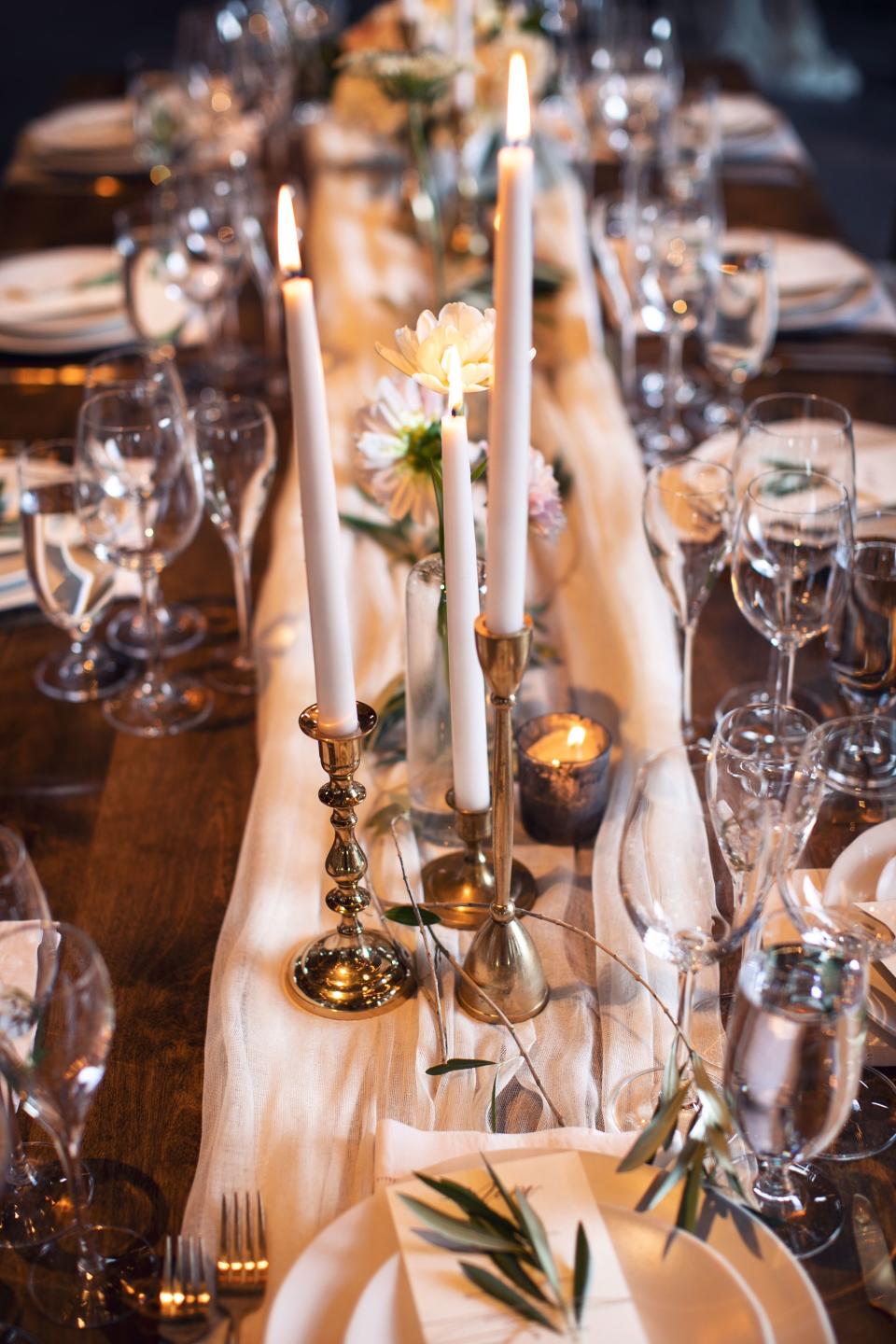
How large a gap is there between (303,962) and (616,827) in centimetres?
27

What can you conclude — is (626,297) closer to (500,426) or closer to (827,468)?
(827,468)

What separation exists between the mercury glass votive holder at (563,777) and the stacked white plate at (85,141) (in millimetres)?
1970

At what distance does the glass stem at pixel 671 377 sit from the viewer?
1.76 m

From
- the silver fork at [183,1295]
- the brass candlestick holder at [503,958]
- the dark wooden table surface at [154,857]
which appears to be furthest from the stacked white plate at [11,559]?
the silver fork at [183,1295]

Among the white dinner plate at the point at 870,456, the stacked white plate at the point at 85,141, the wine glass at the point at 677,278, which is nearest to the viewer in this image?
the white dinner plate at the point at 870,456

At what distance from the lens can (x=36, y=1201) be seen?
853 millimetres

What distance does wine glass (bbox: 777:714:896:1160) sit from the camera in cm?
88

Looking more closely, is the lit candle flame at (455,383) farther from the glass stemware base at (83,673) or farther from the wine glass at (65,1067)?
the glass stemware base at (83,673)

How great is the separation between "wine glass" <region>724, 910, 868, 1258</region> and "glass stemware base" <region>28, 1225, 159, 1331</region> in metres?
0.36

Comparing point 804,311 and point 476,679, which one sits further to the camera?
point 804,311

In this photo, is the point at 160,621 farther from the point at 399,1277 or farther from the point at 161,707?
the point at 399,1277

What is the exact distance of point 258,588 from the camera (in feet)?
4.90

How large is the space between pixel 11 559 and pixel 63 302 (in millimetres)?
746

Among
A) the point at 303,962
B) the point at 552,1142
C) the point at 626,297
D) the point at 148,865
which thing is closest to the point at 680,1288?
the point at 552,1142
